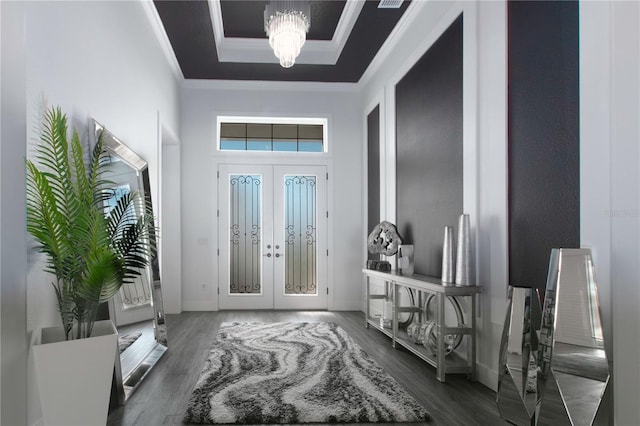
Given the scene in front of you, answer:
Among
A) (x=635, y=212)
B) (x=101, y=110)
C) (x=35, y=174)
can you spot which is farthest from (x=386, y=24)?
(x=35, y=174)

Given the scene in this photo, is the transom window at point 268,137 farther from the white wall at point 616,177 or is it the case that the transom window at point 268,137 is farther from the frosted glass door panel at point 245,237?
the white wall at point 616,177

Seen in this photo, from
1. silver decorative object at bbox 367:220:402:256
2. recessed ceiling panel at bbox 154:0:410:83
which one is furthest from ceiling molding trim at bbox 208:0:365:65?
silver decorative object at bbox 367:220:402:256

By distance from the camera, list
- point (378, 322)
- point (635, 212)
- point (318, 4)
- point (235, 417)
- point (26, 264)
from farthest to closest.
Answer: point (378, 322), point (318, 4), point (235, 417), point (26, 264), point (635, 212)

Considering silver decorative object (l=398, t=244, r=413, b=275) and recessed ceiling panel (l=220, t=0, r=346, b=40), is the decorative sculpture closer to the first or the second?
silver decorative object (l=398, t=244, r=413, b=275)

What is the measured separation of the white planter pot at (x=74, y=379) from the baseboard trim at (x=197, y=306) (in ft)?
15.9

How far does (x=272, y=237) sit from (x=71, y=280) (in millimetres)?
4852

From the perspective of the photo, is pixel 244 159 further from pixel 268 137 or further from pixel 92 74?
pixel 92 74

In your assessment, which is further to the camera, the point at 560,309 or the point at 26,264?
the point at 26,264

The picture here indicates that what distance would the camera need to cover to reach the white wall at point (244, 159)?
709 cm

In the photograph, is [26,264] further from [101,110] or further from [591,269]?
[591,269]

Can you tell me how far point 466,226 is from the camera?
3539mm

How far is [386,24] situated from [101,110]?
319 cm

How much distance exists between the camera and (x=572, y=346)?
208 cm

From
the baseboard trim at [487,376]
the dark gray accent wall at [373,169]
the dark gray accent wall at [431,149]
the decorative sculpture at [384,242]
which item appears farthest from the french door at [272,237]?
the baseboard trim at [487,376]
